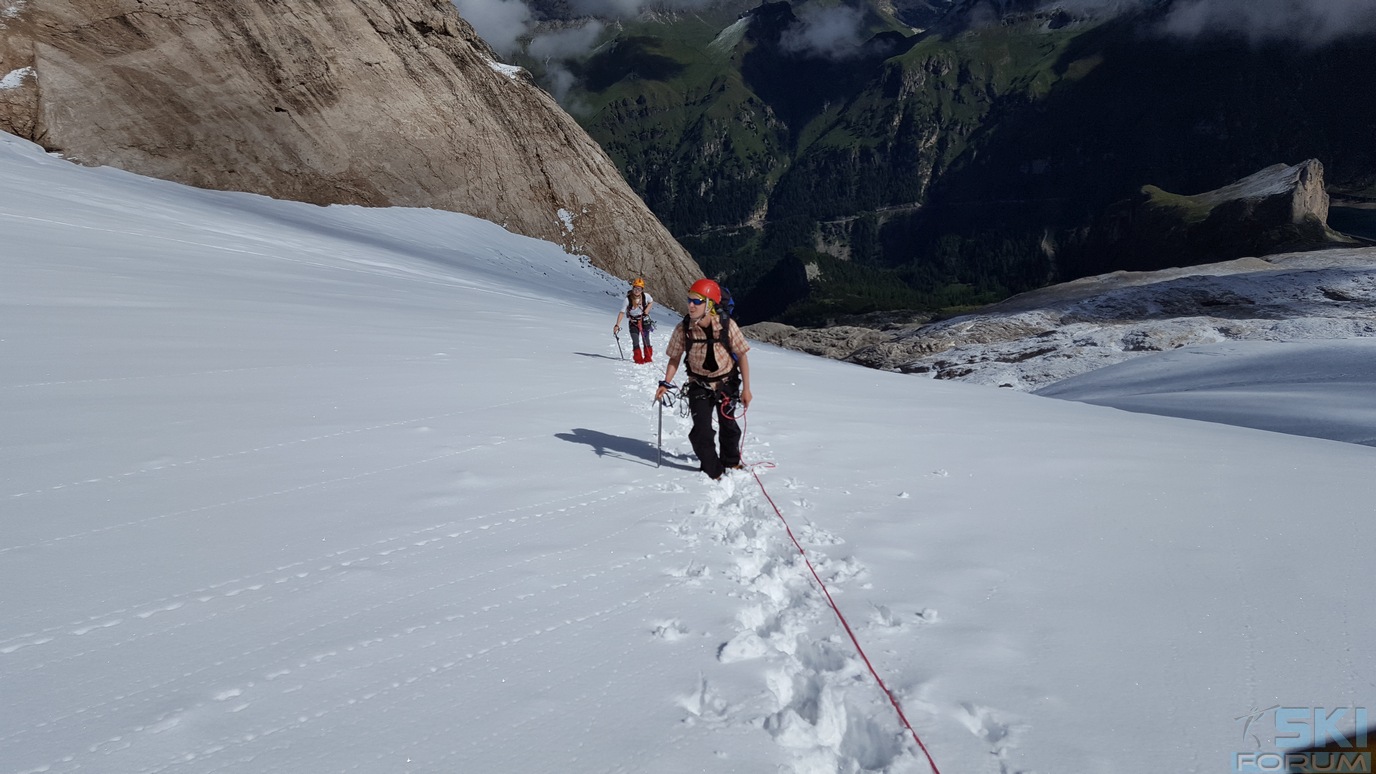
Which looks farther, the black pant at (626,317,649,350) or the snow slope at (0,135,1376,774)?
the black pant at (626,317,649,350)

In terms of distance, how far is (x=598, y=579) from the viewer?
A: 15.5 ft

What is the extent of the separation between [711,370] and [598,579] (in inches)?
123

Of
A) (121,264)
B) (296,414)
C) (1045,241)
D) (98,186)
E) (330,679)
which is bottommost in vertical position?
(330,679)

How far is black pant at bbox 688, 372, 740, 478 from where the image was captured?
287 inches

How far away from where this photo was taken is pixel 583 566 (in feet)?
16.1

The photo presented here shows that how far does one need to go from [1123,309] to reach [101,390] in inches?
1726

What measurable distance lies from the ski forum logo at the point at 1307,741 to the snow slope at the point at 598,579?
0.16ft

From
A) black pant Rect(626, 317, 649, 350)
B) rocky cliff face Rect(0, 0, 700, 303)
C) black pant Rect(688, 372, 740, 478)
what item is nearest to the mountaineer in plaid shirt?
black pant Rect(688, 372, 740, 478)

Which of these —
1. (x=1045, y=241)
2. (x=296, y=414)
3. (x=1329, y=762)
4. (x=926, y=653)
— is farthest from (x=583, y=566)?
(x=1045, y=241)

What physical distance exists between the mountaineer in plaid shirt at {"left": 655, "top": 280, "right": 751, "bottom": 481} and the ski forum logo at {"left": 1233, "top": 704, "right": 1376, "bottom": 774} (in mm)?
4626

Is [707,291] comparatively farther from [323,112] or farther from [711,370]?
[323,112]

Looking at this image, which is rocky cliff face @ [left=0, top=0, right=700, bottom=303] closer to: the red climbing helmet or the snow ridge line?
the red climbing helmet

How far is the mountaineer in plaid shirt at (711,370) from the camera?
7230 mm

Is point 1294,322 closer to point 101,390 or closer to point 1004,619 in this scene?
point 1004,619
